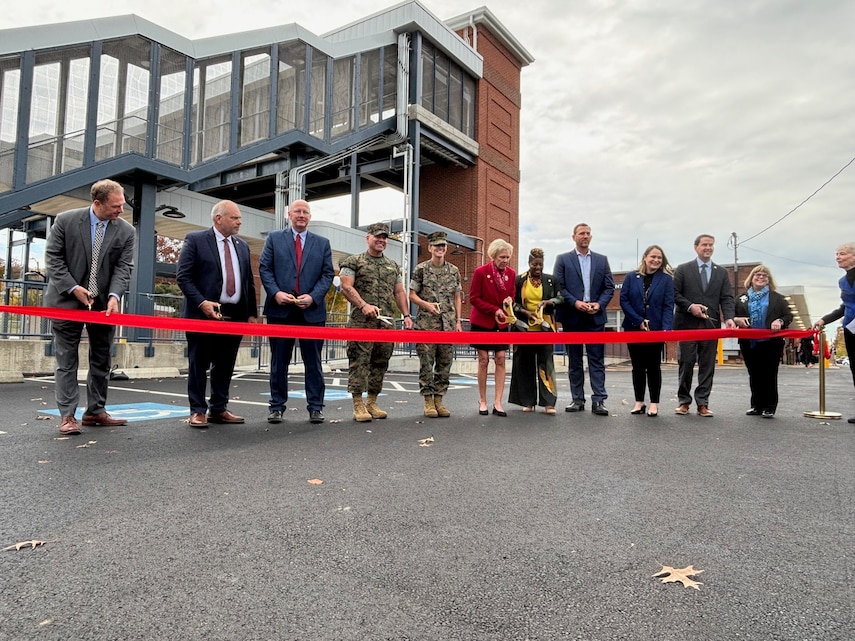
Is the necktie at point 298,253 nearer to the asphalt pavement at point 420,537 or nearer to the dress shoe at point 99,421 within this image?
the asphalt pavement at point 420,537

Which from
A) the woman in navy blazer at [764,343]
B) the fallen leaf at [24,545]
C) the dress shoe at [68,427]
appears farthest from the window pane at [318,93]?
the fallen leaf at [24,545]

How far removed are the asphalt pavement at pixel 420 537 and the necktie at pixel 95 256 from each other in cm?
124

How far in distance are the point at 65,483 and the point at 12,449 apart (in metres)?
1.19

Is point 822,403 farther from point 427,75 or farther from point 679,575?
point 427,75

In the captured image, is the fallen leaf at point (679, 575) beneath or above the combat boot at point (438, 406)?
beneath

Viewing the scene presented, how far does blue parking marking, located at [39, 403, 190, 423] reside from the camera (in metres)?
5.73

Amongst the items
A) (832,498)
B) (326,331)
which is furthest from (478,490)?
(326,331)

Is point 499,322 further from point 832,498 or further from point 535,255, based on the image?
point 832,498

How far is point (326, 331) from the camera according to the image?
17.6 feet

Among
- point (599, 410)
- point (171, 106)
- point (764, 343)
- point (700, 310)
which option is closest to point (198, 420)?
point (599, 410)

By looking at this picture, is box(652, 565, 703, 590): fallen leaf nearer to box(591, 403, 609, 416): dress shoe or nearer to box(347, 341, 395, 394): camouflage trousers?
box(347, 341, 395, 394): camouflage trousers

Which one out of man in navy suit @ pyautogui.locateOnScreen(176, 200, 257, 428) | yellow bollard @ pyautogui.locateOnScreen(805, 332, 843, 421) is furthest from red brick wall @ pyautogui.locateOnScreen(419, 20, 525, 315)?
Answer: man in navy suit @ pyautogui.locateOnScreen(176, 200, 257, 428)

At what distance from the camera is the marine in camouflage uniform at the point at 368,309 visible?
19.0 feet

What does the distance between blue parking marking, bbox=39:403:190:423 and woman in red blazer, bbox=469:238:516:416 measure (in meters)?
3.24
